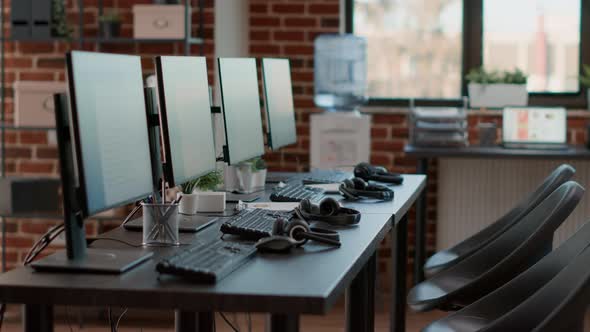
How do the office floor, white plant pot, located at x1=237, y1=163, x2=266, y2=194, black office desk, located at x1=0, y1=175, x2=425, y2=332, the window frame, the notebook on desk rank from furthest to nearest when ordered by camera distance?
the window frame < the notebook on desk < the office floor < white plant pot, located at x1=237, y1=163, x2=266, y2=194 < black office desk, located at x1=0, y1=175, x2=425, y2=332

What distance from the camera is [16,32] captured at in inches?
191

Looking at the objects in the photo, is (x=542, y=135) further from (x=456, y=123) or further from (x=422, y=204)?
(x=422, y=204)

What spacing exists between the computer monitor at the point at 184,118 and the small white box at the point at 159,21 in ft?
6.61

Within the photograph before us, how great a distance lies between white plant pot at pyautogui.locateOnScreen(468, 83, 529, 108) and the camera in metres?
5.34

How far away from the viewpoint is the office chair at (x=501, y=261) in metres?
2.62

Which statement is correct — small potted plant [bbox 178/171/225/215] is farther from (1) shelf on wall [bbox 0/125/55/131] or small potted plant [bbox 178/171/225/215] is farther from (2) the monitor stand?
(1) shelf on wall [bbox 0/125/55/131]

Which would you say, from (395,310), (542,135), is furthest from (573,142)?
(395,310)

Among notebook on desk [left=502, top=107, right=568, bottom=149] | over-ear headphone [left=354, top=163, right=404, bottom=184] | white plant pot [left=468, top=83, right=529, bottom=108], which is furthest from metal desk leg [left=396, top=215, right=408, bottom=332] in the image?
white plant pot [left=468, top=83, right=529, bottom=108]

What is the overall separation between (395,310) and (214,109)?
3.84 ft

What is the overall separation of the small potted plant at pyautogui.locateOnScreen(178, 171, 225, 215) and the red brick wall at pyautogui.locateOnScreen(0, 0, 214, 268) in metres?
2.16

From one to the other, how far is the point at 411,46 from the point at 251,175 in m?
2.64

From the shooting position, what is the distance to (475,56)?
222 inches

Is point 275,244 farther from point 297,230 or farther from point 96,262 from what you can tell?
point 96,262

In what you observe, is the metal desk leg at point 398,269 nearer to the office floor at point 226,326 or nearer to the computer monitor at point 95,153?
the office floor at point 226,326
